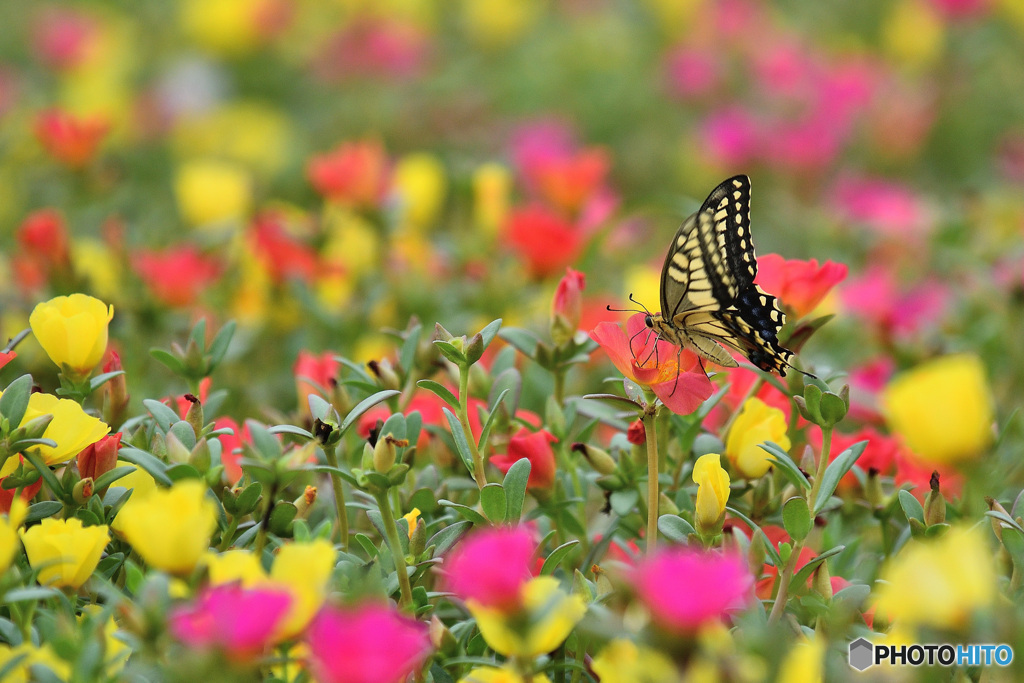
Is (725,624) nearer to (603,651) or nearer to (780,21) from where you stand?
(603,651)

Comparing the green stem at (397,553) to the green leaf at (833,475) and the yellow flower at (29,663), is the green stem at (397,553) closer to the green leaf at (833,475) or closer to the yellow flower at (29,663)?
the yellow flower at (29,663)

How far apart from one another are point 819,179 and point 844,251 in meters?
0.84

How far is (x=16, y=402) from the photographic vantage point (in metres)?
0.94

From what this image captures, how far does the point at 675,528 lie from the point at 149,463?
1.73 feet

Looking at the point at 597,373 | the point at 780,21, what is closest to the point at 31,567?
the point at 597,373

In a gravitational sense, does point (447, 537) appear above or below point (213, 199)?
below

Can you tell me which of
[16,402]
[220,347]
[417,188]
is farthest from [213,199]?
[16,402]

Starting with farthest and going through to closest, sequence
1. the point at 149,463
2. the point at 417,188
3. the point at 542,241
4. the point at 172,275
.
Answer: the point at 417,188
the point at 542,241
the point at 172,275
the point at 149,463

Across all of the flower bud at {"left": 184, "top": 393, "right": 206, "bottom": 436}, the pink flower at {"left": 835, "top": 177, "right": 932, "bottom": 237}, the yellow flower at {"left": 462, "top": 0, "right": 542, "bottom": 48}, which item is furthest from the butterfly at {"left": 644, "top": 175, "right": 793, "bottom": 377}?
the yellow flower at {"left": 462, "top": 0, "right": 542, "bottom": 48}

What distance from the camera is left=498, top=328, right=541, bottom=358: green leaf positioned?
46.4 inches

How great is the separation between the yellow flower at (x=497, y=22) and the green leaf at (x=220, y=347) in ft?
10.4

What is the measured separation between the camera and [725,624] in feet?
2.94

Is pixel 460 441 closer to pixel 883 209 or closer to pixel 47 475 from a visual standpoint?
pixel 47 475

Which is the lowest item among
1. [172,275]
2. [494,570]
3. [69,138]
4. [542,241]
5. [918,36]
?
[494,570]
